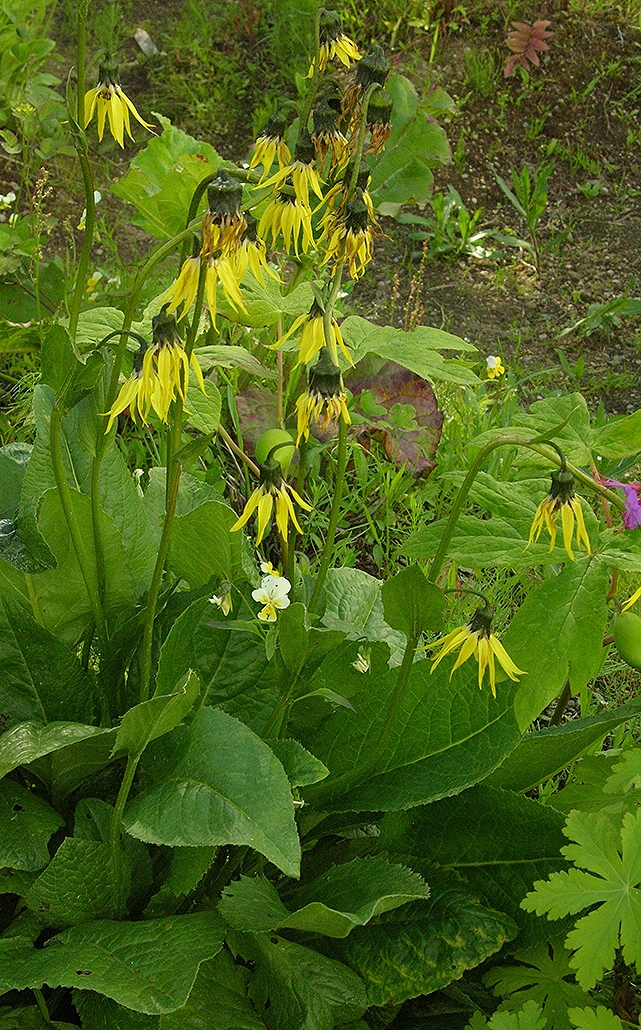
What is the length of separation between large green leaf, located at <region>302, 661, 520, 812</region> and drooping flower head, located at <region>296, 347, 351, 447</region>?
0.61 meters

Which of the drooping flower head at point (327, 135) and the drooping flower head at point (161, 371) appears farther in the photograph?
the drooping flower head at point (327, 135)

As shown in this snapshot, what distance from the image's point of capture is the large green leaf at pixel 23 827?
1.54 m

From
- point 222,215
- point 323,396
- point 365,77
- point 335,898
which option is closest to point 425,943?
point 335,898

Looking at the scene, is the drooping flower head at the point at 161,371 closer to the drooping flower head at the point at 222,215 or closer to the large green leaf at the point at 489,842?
the drooping flower head at the point at 222,215

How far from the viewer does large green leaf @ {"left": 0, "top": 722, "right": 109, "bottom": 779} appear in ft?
4.69

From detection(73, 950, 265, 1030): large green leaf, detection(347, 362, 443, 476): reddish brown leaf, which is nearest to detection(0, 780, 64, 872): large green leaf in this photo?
detection(73, 950, 265, 1030): large green leaf

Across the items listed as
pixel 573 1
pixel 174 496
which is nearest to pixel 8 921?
pixel 174 496

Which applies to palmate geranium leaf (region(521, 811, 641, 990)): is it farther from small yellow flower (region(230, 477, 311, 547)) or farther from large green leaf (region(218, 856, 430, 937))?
small yellow flower (region(230, 477, 311, 547))

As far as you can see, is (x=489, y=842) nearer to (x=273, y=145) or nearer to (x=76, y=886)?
(x=76, y=886)

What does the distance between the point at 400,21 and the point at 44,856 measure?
4.30 meters

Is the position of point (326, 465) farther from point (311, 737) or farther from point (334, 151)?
point (334, 151)

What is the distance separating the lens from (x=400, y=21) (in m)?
4.79

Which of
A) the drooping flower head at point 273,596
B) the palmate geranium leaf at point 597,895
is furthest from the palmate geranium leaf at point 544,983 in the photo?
the drooping flower head at point 273,596

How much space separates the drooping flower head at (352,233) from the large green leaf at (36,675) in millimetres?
773
